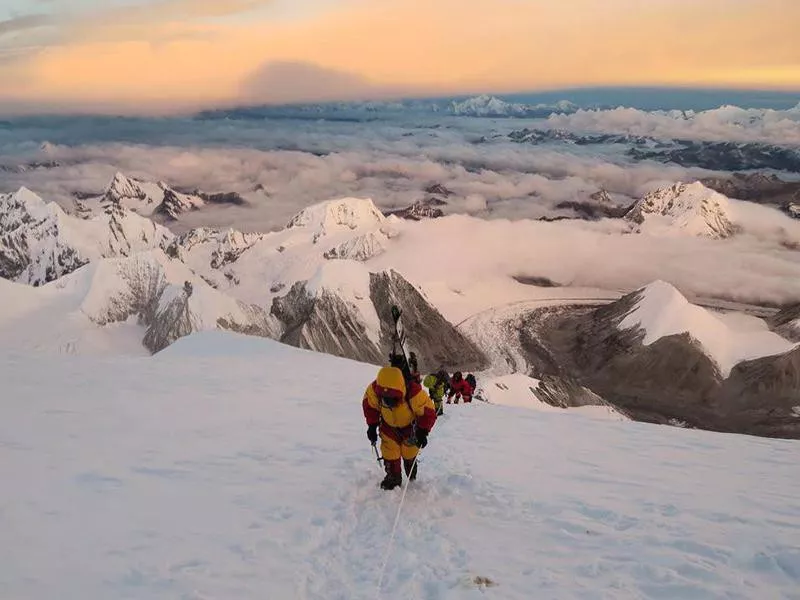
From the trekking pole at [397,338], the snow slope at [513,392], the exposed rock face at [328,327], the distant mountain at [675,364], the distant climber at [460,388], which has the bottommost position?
the distant mountain at [675,364]

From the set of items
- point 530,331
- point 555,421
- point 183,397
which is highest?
point 183,397

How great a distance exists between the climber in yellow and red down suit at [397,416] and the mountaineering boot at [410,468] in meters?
0.03

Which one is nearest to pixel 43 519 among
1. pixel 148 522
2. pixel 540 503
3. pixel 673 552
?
pixel 148 522

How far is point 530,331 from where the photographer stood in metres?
199

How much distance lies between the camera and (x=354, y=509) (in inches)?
443

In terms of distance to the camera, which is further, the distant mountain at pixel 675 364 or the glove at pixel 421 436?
the distant mountain at pixel 675 364

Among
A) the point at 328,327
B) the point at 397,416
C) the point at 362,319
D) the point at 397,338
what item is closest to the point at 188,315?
the point at 328,327

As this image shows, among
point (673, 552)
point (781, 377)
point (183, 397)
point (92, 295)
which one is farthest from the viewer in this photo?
point (92, 295)

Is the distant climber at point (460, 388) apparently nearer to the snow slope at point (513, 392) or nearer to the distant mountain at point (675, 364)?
the snow slope at point (513, 392)

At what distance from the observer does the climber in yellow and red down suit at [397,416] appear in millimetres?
11492

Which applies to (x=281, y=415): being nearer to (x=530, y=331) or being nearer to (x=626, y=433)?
(x=626, y=433)

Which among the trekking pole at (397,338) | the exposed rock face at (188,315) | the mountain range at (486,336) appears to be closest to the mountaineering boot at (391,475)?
the trekking pole at (397,338)

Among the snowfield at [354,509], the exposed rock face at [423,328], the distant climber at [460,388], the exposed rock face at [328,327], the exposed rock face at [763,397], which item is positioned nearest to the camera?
the snowfield at [354,509]

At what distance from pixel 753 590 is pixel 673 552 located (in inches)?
52.5
